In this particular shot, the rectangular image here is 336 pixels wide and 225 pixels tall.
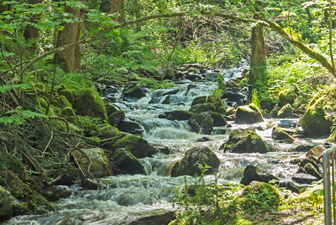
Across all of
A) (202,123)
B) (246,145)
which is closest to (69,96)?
(202,123)

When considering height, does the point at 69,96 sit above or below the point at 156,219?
above

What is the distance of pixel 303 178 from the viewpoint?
6484 mm

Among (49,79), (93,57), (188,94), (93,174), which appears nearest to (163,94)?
(188,94)

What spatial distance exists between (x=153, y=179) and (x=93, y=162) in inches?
59.8

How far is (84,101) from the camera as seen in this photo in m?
10.6

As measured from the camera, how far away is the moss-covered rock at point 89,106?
34.3ft

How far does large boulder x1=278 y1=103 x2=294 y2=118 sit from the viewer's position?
13.5 m

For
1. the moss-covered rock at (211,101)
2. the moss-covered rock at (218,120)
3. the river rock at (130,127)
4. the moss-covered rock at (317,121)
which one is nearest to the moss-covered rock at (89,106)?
the river rock at (130,127)

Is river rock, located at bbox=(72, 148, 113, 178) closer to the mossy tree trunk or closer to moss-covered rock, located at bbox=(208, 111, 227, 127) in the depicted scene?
moss-covered rock, located at bbox=(208, 111, 227, 127)

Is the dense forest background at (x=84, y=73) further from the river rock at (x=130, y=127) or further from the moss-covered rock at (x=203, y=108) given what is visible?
the moss-covered rock at (x=203, y=108)

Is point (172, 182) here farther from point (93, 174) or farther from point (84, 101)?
point (84, 101)

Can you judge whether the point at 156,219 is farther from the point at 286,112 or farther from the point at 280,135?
the point at 286,112

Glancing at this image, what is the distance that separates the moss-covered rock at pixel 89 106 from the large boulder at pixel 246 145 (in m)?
4.48

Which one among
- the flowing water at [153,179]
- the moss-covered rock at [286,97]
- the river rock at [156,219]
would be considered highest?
the moss-covered rock at [286,97]
